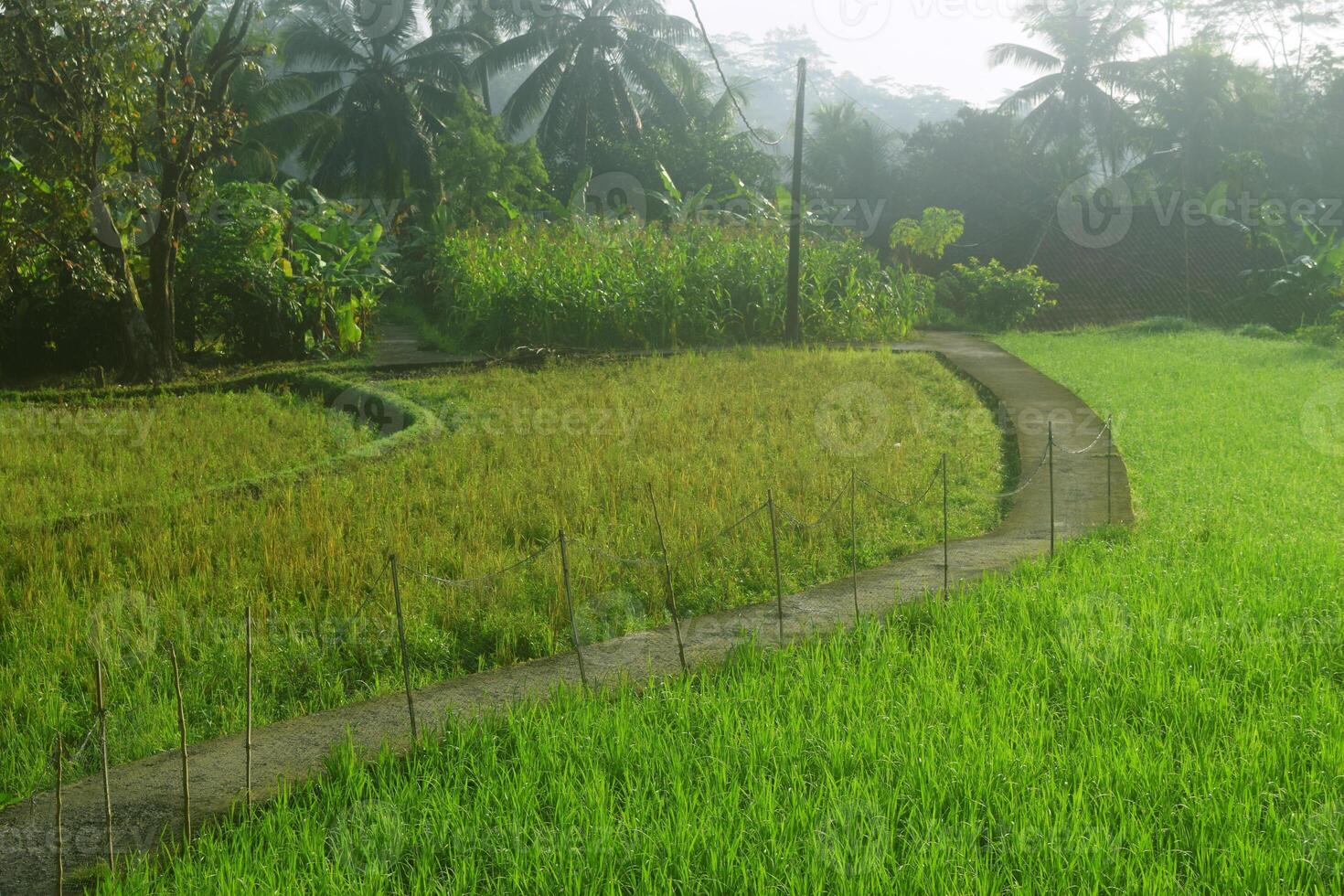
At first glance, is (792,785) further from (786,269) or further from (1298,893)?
(786,269)

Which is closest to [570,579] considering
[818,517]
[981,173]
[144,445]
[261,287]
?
[818,517]

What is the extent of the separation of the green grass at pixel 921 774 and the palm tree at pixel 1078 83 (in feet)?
80.1

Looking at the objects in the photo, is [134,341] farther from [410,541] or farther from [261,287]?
[410,541]

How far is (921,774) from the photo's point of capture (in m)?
3.26

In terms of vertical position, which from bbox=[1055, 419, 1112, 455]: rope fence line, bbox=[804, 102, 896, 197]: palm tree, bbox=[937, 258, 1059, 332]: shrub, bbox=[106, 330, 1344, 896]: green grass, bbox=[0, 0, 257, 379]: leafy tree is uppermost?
bbox=[804, 102, 896, 197]: palm tree

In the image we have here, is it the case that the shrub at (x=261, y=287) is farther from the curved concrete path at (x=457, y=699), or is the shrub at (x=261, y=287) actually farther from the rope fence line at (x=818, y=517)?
the curved concrete path at (x=457, y=699)

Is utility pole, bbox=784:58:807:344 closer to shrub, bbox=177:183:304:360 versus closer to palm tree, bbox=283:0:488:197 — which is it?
shrub, bbox=177:183:304:360

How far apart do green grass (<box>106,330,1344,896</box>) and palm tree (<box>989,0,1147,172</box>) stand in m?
24.4

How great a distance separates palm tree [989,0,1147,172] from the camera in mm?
27109

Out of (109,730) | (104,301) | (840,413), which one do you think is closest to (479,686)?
(109,730)

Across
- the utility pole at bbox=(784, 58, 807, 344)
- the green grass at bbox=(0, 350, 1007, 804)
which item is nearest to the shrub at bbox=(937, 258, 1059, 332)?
the utility pole at bbox=(784, 58, 807, 344)

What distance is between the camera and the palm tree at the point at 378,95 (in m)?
26.2

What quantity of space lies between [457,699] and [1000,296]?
17.6 metres

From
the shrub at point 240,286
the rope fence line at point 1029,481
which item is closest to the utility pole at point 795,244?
the shrub at point 240,286
